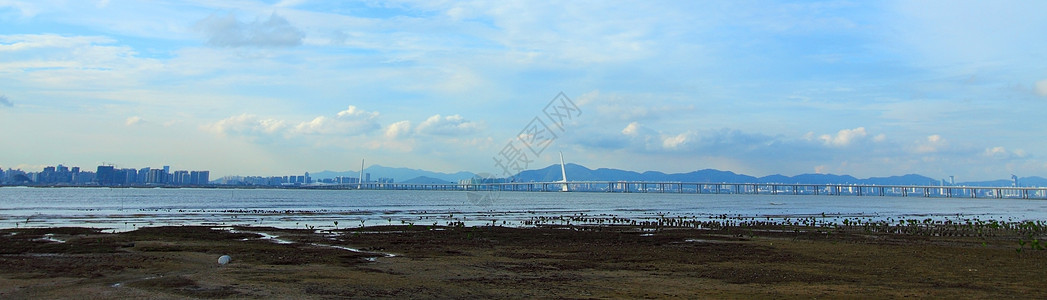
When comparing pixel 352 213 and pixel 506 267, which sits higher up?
pixel 352 213

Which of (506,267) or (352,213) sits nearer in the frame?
(506,267)

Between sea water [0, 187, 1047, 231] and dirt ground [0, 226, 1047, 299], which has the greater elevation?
sea water [0, 187, 1047, 231]

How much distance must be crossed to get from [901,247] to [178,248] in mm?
28321

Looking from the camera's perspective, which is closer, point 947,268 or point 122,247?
point 947,268

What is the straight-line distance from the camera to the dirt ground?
54.2 feet

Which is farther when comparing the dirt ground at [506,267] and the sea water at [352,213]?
the sea water at [352,213]

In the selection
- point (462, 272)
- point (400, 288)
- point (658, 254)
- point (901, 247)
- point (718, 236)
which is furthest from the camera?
point (718, 236)

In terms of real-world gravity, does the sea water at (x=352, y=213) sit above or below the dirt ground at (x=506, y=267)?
above

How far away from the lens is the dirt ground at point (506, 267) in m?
16.5

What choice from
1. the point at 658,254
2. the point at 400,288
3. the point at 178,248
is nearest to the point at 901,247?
the point at 658,254

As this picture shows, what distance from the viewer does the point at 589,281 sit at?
1862 centimetres

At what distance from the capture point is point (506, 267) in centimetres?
2197

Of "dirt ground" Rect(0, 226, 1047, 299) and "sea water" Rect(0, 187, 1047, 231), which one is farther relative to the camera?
"sea water" Rect(0, 187, 1047, 231)

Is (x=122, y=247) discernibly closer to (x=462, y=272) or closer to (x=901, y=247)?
(x=462, y=272)
